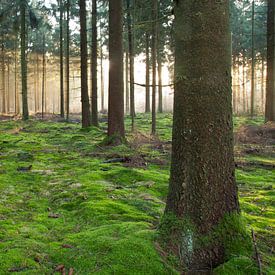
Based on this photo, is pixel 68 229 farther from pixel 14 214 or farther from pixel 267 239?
pixel 267 239

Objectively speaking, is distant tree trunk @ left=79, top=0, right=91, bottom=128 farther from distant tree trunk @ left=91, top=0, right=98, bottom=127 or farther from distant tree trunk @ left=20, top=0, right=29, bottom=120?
distant tree trunk @ left=20, top=0, right=29, bottom=120

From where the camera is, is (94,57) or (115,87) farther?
(94,57)

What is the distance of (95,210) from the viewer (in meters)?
5.21

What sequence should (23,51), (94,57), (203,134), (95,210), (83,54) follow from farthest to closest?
(23,51)
(94,57)
(83,54)
(95,210)
(203,134)

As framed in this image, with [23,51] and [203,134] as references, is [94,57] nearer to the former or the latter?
[23,51]

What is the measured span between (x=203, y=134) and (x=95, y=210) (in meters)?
2.30

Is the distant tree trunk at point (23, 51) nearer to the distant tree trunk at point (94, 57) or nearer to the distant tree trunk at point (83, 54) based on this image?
the distant tree trunk at point (94, 57)

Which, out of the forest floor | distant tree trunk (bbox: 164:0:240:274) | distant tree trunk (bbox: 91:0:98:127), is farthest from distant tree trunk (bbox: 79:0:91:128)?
distant tree trunk (bbox: 164:0:240:274)

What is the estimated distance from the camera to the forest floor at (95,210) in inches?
139

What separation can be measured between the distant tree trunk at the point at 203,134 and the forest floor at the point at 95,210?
0.32 m

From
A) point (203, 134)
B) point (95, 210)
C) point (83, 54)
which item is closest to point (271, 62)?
point (83, 54)

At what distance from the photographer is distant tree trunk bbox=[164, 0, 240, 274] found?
3.66 metres

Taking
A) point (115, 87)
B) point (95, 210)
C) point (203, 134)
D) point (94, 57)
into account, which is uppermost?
point (94, 57)

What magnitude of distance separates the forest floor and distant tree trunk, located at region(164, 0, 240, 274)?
1.03 feet
